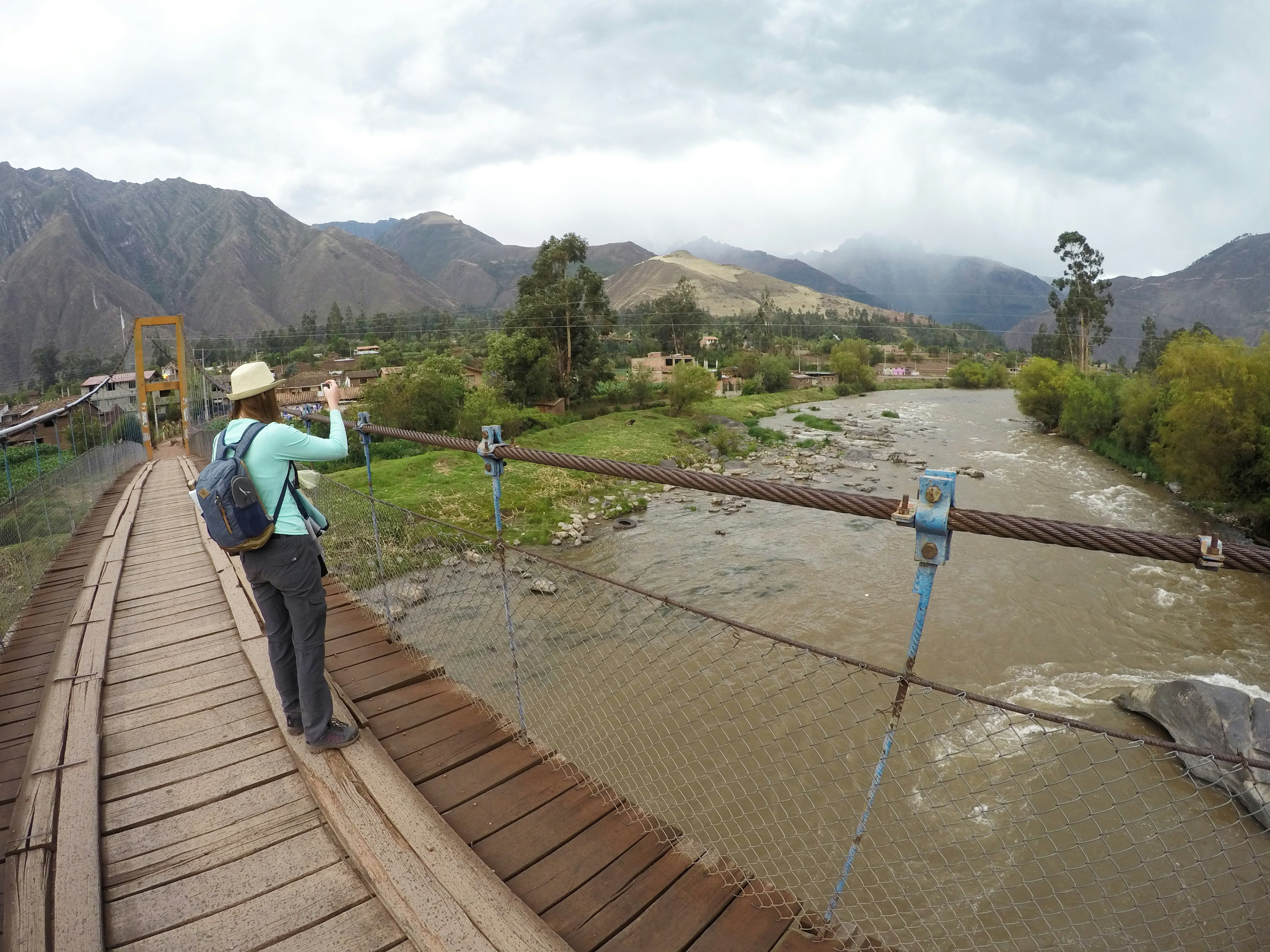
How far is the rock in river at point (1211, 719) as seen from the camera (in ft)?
22.6

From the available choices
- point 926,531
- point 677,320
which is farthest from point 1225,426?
point 677,320

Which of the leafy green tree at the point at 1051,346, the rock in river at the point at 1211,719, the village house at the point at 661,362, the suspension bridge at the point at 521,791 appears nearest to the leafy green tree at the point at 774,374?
the village house at the point at 661,362

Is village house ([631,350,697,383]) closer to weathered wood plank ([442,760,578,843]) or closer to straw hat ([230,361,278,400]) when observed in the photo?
straw hat ([230,361,278,400])

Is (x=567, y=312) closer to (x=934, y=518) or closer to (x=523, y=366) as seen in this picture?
(x=523, y=366)

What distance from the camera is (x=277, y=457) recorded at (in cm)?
236

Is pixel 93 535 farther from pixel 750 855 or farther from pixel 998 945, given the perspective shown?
pixel 998 945

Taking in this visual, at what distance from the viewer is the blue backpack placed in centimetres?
222

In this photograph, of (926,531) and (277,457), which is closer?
(926,531)

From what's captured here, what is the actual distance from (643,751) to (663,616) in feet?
13.0

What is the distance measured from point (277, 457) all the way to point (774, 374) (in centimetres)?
4876

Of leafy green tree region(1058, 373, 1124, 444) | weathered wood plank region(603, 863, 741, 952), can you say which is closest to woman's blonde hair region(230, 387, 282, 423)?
weathered wood plank region(603, 863, 741, 952)

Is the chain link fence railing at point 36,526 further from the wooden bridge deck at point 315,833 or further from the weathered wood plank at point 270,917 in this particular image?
the weathered wood plank at point 270,917

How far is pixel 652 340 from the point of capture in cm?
6209

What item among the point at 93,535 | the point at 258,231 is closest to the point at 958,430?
the point at 93,535
